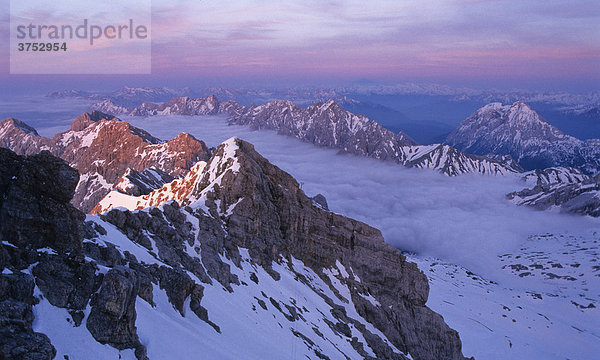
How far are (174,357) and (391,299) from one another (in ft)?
191

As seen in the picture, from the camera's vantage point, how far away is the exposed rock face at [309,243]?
200ft

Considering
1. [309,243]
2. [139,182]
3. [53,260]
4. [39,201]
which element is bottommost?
[139,182]

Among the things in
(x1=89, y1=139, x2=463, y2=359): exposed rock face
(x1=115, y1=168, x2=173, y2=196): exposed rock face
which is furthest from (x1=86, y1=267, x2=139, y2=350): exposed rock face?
(x1=115, y1=168, x2=173, y2=196): exposed rock face

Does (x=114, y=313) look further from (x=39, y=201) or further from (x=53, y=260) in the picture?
(x=39, y=201)

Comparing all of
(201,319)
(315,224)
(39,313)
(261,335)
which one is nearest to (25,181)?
(39,313)

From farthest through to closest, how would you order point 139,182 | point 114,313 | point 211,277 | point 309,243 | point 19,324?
1. point 139,182
2. point 309,243
3. point 211,277
4. point 114,313
5. point 19,324

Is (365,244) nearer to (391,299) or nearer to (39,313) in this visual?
(391,299)

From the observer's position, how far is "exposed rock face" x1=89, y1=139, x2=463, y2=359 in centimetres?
6088

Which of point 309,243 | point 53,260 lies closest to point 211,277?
point 53,260

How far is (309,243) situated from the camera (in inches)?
2977

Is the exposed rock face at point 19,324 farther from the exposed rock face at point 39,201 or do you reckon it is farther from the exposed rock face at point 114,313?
the exposed rock face at point 39,201

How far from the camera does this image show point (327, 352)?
45.3 m

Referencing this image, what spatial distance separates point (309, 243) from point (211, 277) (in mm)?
32413

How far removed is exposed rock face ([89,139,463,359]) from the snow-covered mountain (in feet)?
0.79
